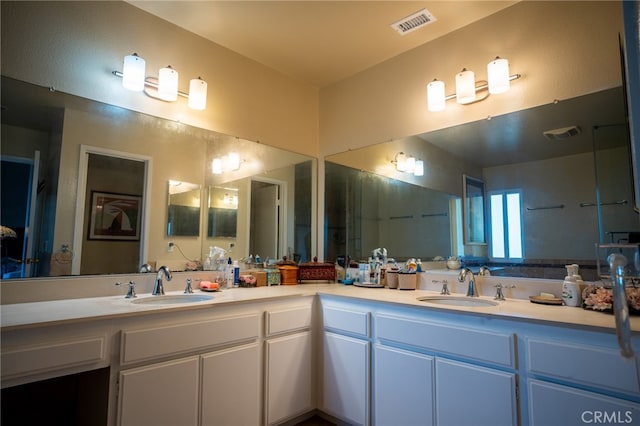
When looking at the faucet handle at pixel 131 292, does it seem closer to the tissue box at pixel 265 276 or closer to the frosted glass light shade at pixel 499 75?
the tissue box at pixel 265 276

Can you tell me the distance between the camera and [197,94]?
7.55 ft

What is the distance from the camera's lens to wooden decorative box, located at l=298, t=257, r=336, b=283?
8.89 ft

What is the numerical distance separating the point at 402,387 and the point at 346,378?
1.21 feet

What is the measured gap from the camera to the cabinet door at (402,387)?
5.55ft

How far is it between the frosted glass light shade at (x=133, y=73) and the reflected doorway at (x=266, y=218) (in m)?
1.01

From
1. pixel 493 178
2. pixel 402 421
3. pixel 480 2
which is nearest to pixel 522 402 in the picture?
pixel 402 421

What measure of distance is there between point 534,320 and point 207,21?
249 cm

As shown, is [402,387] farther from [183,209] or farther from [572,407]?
[183,209]

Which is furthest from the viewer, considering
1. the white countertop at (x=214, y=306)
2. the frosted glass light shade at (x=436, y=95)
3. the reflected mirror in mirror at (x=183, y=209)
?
the frosted glass light shade at (x=436, y=95)

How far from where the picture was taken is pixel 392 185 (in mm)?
2744

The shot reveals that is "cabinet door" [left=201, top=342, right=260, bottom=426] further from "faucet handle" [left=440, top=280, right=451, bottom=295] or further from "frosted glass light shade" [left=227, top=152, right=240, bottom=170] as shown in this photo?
"frosted glass light shade" [left=227, top=152, right=240, bottom=170]

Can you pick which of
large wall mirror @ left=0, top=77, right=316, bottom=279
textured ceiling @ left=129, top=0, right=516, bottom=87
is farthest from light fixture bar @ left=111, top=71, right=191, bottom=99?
textured ceiling @ left=129, top=0, right=516, bottom=87

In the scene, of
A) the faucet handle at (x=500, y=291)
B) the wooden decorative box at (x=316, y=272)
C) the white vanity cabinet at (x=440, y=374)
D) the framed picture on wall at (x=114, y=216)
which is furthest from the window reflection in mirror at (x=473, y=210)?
the framed picture on wall at (x=114, y=216)

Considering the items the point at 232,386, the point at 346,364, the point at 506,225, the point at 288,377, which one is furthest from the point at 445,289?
the point at 232,386
